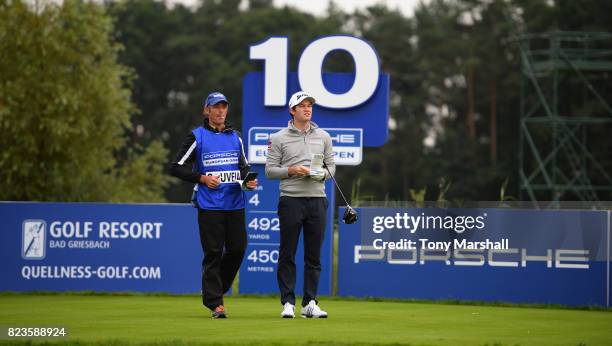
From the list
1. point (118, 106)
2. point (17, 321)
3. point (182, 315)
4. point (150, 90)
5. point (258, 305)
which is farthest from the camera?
point (150, 90)

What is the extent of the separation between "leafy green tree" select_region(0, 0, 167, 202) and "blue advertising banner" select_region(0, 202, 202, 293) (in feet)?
59.1

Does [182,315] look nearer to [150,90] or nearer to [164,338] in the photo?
[164,338]

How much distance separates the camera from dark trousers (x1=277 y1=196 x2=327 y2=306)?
33.5ft

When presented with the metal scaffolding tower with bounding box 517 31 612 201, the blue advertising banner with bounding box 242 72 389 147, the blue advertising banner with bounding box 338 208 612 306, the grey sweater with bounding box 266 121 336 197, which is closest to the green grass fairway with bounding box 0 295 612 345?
the blue advertising banner with bounding box 338 208 612 306

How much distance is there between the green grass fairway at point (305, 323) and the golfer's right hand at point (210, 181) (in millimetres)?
1165

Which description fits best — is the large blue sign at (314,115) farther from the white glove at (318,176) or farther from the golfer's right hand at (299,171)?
the golfer's right hand at (299,171)

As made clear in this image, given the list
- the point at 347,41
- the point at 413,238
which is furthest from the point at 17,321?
the point at 347,41

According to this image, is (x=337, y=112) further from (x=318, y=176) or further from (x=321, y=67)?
(x=318, y=176)

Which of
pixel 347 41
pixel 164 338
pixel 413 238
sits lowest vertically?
pixel 164 338

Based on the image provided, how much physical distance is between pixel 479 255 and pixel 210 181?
170 inches

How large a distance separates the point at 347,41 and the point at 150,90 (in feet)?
189

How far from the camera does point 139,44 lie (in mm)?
71188

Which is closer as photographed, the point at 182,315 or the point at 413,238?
the point at 182,315

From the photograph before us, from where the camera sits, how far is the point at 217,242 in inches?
403
